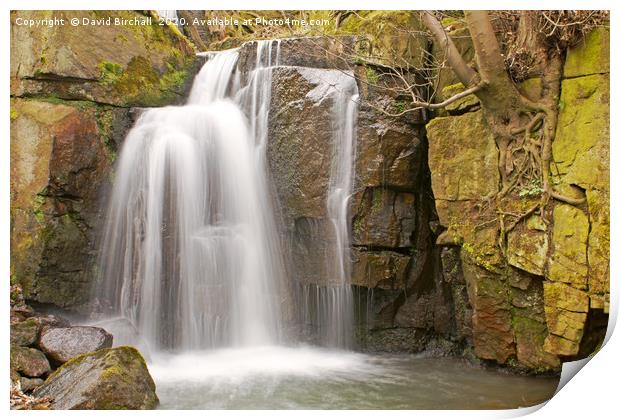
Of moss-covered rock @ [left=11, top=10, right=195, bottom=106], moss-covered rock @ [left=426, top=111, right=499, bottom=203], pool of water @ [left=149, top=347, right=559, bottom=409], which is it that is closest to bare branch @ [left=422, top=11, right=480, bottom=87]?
moss-covered rock @ [left=426, top=111, right=499, bottom=203]

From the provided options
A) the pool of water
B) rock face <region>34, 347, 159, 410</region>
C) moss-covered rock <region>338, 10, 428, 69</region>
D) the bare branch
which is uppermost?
moss-covered rock <region>338, 10, 428, 69</region>

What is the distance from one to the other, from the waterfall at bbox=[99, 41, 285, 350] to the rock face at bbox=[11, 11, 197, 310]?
0.29m

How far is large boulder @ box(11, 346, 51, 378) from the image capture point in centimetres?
510

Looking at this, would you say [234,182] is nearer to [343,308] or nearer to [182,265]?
[182,265]

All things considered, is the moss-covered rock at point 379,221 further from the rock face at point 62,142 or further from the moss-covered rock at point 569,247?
the rock face at point 62,142

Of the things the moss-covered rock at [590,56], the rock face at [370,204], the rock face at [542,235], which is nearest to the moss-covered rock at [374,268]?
the rock face at [370,204]

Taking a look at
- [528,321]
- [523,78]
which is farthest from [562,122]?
[528,321]

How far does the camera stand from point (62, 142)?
661cm

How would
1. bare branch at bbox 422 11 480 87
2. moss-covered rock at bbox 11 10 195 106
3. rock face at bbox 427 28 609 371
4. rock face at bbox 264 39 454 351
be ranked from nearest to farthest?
rock face at bbox 427 28 609 371 → bare branch at bbox 422 11 480 87 → moss-covered rock at bbox 11 10 195 106 → rock face at bbox 264 39 454 351

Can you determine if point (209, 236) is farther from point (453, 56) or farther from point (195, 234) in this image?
point (453, 56)

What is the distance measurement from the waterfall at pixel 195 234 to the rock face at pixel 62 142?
0.95 feet

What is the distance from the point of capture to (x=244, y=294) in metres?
6.89

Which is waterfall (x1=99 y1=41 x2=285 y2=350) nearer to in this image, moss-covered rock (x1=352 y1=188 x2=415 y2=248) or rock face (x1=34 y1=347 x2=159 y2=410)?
moss-covered rock (x1=352 y1=188 x2=415 y2=248)

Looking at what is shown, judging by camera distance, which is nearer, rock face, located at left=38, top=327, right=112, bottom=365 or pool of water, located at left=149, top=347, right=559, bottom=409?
pool of water, located at left=149, top=347, right=559, bottom=409
